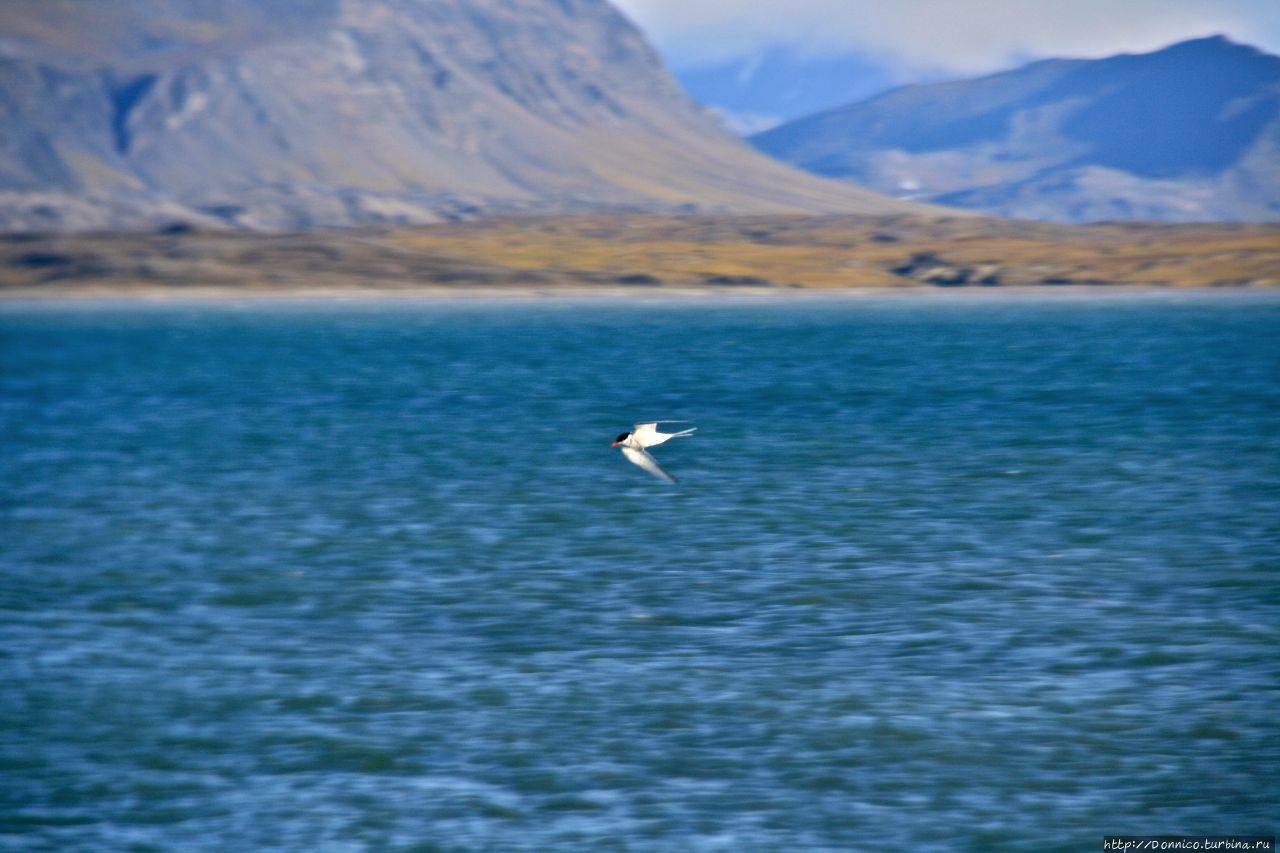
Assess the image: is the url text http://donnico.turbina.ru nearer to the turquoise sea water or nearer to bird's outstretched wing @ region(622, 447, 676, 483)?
the turquoise sea water

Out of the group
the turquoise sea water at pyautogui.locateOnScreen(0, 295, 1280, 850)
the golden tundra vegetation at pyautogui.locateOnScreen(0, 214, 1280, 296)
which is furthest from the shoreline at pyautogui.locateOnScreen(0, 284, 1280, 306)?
the turquoise sea water at pyautogui.locateOnScreen(0, 295, 1280, 850)

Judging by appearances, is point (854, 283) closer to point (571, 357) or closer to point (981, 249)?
point (981, 249)

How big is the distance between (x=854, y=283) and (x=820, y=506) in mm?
127445

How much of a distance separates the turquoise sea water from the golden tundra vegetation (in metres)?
109

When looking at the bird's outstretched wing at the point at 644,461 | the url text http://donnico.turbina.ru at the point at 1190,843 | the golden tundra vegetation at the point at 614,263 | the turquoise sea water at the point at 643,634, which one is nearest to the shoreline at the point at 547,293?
the golden tundra vegetation at the point at 614,263

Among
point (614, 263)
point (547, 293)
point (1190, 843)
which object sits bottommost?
point (1190, 843)

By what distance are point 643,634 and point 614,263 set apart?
14574 centimetres

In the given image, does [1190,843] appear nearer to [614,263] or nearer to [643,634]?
[643,634]

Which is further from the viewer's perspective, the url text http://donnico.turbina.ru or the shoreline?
the shoreline

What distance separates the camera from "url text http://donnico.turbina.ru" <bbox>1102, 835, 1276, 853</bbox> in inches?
494

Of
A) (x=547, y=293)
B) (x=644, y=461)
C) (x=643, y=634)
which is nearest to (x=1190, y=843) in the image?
(x=643, y=634)

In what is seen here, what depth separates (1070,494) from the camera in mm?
28953

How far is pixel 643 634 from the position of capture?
18.7 metres

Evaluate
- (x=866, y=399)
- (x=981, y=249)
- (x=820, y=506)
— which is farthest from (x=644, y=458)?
(x=981, y=249)
